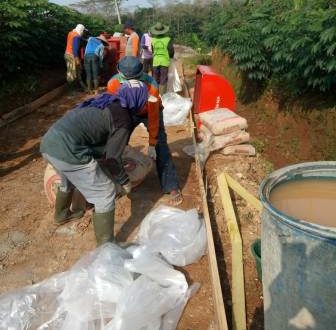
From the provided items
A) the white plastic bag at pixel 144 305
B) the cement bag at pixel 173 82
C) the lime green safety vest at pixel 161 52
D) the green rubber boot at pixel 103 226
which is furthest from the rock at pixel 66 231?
the cement bag at pixel 173 82

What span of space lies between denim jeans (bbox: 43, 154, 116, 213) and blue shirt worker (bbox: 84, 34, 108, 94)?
7.74 meters

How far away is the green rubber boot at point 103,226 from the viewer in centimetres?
379

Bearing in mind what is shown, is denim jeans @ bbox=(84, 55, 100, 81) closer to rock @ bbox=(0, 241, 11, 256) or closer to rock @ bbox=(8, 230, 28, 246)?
rock @ bbox=(8, 230, 28, 246)

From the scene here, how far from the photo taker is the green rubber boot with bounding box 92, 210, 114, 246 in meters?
3.79

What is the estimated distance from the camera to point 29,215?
4.89m

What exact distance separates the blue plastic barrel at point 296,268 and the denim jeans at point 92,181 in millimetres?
1814

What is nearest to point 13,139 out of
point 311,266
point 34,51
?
point 34,51

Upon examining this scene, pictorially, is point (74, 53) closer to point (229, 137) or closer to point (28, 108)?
point (28, 108)

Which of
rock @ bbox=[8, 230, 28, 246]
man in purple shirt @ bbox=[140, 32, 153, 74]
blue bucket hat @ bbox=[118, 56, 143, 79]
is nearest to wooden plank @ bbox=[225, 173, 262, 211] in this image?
blue bucket hat @ bbox=[118, 56, 143, 79]

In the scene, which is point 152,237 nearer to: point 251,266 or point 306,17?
point 251,266

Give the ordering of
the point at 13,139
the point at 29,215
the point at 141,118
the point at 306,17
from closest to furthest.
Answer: the point at 141,118
the point at 29,215
the point at 306,17
the point at 13,139

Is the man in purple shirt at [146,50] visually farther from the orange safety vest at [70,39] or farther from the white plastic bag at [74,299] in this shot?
the white plastic bag at [74,299]

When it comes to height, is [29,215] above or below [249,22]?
below

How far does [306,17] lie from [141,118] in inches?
106
